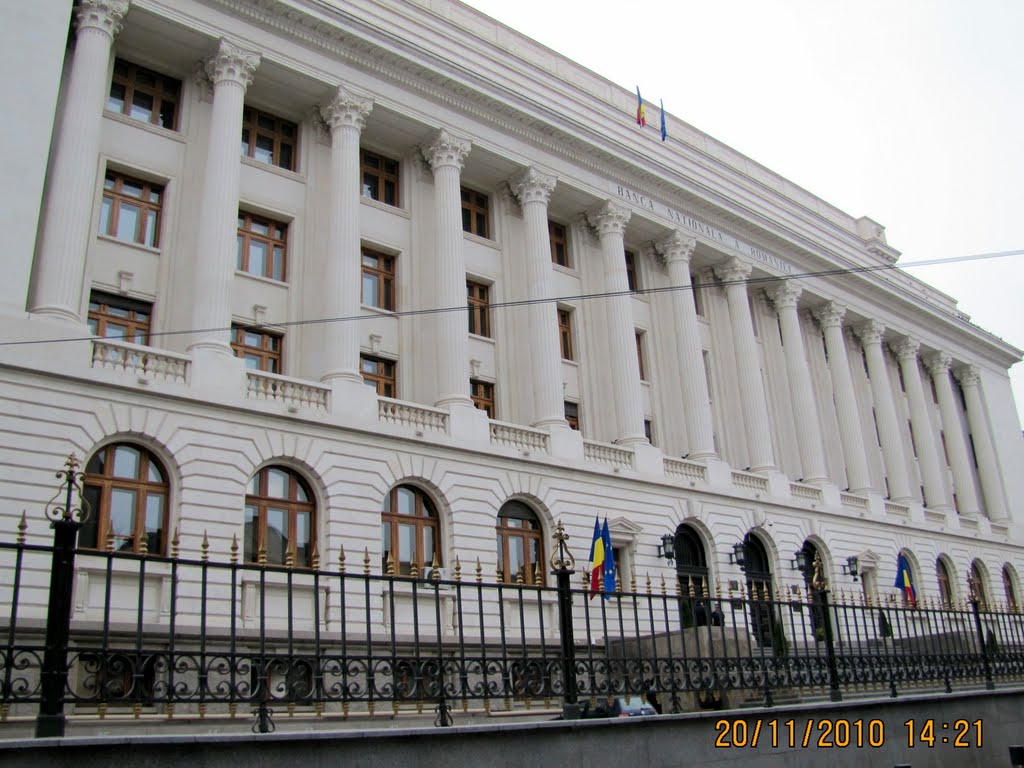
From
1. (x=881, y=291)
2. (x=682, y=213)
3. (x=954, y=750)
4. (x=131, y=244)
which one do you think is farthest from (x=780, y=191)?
(x=954, y=750)

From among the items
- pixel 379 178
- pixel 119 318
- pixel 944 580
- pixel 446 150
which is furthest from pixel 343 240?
pixel 944 580

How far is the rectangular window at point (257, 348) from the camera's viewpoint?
959 inches

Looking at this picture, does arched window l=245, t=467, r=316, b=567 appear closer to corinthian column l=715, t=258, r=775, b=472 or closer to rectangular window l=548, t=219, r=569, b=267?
rectangular window l=548, t=219, r=569, b=267

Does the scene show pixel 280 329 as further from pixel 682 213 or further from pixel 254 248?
pixel 682 213

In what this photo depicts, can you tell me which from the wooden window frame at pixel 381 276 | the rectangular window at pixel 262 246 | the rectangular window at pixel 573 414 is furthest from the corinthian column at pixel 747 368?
the rectangular window at pixel 262 246

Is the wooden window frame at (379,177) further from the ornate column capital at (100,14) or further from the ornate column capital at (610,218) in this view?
the ornate column capital at (100,14)

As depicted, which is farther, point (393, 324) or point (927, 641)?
point (393, 324)

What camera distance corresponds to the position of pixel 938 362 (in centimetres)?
4869

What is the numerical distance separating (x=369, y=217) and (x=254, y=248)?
389 centimetres

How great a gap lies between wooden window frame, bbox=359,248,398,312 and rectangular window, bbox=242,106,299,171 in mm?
3335

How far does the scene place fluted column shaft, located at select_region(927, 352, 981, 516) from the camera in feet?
153

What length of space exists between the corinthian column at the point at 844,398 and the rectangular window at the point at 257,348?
25128 mm

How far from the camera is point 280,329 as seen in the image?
992 inches

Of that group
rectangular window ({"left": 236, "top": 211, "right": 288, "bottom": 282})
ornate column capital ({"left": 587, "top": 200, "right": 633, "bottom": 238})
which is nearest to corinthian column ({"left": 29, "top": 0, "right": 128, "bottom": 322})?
rectangular window ({"left": 236, "top": 211, "right": 288, "bottom": 282})
